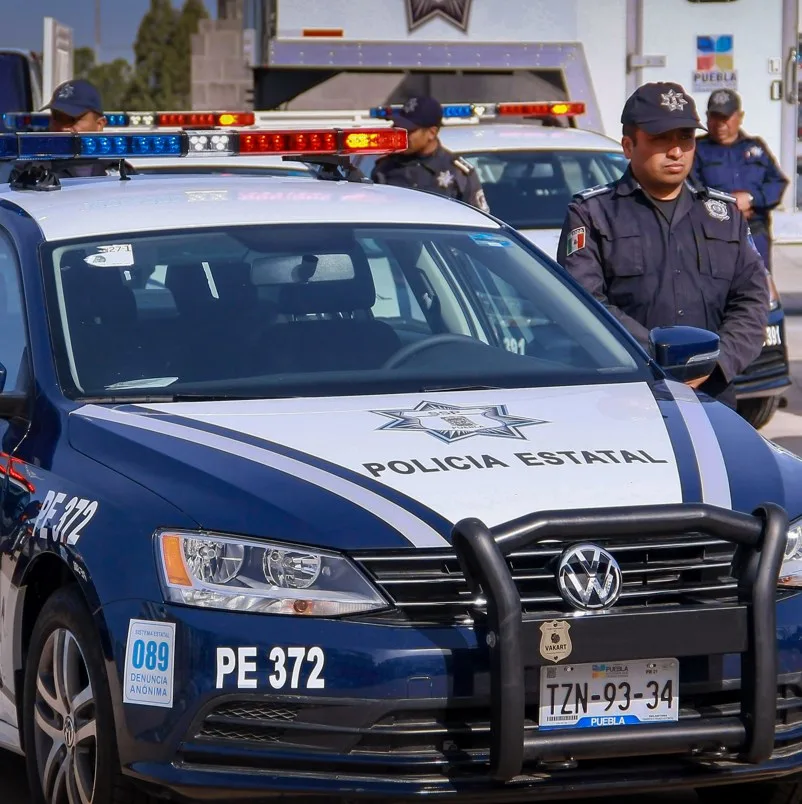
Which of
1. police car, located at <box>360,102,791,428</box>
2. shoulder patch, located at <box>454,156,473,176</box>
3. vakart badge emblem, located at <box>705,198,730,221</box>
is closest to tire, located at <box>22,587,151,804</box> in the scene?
vakart badge emblem, located at <box>705,198,730,221</box>

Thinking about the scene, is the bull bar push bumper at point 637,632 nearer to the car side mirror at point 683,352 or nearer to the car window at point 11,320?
the car side mirror at point 683,352

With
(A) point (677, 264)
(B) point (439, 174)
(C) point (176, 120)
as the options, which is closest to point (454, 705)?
(A) point (677, 264)

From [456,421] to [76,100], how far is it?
5619mm

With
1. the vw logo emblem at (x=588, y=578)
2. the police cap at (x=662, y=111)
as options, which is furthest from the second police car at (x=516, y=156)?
the vw logo emblem at (x=588, y=578)

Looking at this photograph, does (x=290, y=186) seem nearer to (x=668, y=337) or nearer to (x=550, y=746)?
(x=668, y=337)

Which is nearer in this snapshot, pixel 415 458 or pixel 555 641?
pixel 555 641

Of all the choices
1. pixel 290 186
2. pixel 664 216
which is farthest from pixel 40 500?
pixel 664 216

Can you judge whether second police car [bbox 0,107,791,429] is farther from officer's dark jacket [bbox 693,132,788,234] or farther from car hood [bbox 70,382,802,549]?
car hood [bbox 70,382,802,549]

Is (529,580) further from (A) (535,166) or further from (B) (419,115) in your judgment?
(A) (535,166)

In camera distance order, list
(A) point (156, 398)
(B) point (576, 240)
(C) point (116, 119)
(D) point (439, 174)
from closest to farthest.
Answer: (A) point (156, 398)
(B) point (576, 240)
(D) point (439, 174)
(C) point (116, 119)

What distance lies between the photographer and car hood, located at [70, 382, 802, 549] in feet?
12.6

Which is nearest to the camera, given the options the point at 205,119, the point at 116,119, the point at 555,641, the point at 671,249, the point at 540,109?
the point at 555,641

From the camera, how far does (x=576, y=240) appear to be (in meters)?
6.21

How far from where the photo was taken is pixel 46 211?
Answer: 5.20m
